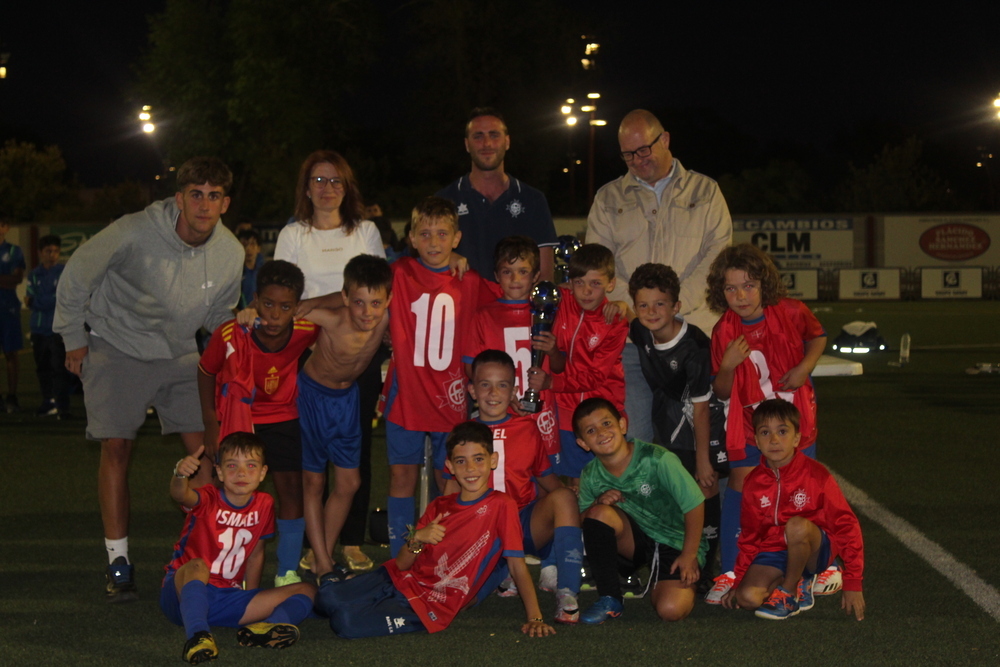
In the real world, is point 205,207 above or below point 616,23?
below

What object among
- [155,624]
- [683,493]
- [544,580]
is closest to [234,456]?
[155,624]

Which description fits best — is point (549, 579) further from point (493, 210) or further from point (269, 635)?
point (493, 210)

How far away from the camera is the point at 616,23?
46500mm

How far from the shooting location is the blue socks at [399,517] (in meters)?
5.52

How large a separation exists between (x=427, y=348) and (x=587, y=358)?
0.81 m

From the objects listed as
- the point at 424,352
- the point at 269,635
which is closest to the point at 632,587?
the point at 424,352

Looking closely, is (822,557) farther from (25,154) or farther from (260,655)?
(25,154)

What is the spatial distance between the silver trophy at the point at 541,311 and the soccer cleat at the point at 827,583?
1515mm

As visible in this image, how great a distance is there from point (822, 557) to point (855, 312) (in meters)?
22.6

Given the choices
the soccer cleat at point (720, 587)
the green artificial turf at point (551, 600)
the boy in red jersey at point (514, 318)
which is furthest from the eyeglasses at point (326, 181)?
the soccer cleat at point (720, 587)

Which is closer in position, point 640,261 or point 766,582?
point 766,582

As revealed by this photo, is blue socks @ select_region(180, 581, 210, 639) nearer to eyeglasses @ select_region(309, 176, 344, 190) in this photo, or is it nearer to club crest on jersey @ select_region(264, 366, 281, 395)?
club crest on jersey @ select_region(264, 366, 281, 395)

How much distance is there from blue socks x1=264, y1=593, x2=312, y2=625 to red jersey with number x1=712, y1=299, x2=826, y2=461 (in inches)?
85.2

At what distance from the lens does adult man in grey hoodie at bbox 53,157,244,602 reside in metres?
5.22
